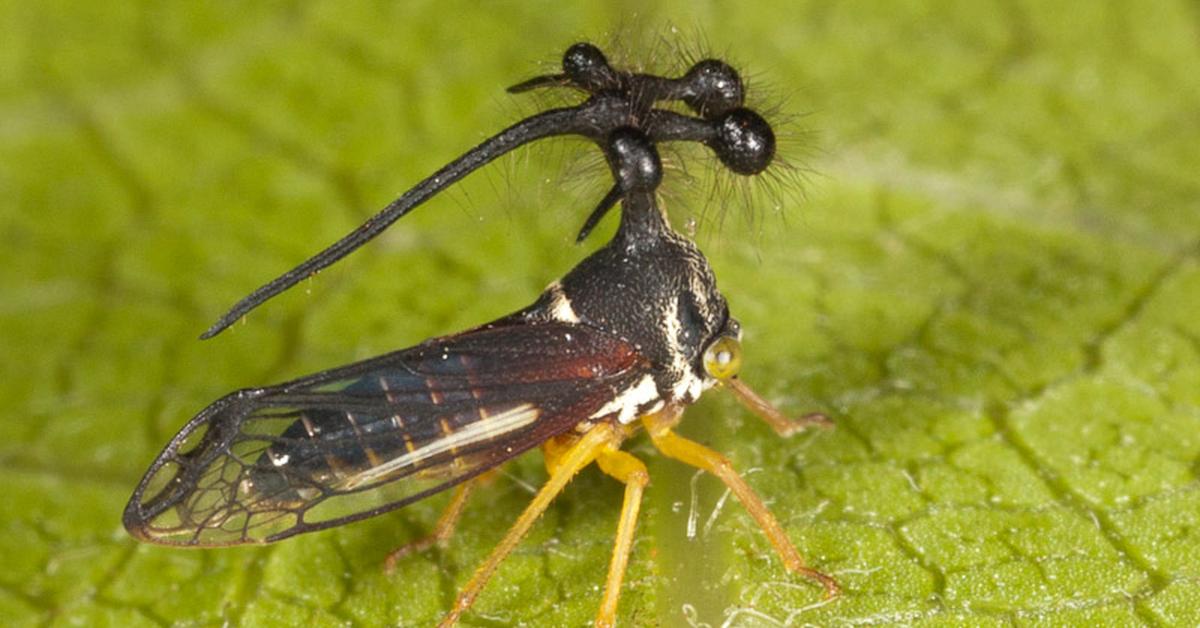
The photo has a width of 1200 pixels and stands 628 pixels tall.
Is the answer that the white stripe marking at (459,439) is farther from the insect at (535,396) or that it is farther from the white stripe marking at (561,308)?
the white stripe marking at (561,308)

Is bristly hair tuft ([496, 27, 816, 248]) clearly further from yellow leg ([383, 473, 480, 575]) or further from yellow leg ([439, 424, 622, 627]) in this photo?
yellow leg ([383, 473, 480, 575])

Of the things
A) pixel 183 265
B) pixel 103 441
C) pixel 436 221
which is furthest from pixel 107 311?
pixel 436 221

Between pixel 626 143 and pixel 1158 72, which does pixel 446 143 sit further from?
pixel 1158 72

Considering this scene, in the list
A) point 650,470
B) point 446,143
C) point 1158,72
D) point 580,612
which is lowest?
point 580,612

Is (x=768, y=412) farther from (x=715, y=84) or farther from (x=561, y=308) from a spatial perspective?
(x=715, y=84)

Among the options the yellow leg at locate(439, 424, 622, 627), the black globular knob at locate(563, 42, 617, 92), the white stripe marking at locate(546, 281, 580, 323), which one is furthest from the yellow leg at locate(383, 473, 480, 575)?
the black globular knob at locate(563, 42, 617, 92)

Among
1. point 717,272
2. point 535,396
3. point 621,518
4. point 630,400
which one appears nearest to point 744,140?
point 630,400

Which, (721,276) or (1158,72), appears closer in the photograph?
(721,276)
